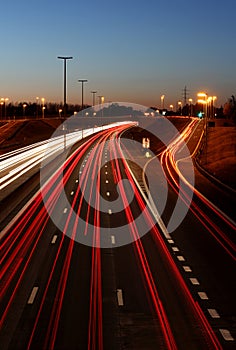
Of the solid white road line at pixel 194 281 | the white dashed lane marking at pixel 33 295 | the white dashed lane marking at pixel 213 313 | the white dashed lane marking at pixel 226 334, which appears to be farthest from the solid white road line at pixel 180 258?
the white dashed lane marking at pixel 226 334

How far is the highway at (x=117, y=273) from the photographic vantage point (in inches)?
606

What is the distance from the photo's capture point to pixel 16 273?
21375 mm

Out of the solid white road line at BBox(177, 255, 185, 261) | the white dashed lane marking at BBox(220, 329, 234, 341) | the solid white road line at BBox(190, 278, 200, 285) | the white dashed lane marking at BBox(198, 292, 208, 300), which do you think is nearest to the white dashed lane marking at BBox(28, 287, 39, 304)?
the white dashed lane marking at BBox(198, 292, 208, 300)

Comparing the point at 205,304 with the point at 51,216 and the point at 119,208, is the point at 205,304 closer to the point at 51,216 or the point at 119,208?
the point at 51,216

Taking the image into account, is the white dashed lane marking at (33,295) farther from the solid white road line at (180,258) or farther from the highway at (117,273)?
the solid white road line at (180,258)

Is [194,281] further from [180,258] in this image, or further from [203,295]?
[180,258]

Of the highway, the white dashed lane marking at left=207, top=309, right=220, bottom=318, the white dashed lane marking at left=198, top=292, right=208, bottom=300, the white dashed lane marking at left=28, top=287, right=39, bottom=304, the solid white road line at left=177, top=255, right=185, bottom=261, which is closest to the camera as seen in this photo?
the highway

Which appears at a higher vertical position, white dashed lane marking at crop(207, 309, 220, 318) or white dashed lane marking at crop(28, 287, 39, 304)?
white dashed lane marking at crop(207, 309, 220, 318)

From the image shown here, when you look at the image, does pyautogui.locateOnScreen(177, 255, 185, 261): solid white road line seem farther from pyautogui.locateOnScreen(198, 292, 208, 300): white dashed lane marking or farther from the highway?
pyautogui.locateOnScreen(198, 292, 208, 300): white dashed lane marking

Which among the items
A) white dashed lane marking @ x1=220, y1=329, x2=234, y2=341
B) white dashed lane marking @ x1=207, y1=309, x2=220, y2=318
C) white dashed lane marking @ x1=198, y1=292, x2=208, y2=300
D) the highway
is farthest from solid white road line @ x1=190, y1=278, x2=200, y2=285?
white dashed lane marking @ x1=220, y1=329, x2=234, y2=341

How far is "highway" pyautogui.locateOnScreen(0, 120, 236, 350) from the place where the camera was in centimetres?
1539

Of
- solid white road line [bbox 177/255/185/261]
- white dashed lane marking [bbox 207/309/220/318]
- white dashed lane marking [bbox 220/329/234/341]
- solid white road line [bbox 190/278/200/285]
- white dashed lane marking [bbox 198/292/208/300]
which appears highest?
white dashed lane marking [bbox 220/329/234/341]

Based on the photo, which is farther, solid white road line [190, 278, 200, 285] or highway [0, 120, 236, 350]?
solid white road line [190, 278, 200, 285]

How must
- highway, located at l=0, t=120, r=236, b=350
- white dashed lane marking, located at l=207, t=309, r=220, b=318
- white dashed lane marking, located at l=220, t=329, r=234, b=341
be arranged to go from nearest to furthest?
white dashed lane marking, located at l=220, t=329, r=234, b=341 → highway, located at l=0, t=120, r=236, b=350 → white dashed lane marking, located at l=207, t=309, r=220, b=318
